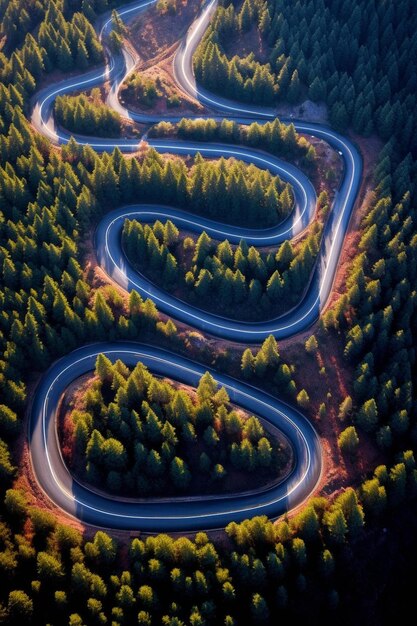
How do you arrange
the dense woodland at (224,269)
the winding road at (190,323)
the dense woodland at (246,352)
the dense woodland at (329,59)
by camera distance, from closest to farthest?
the dense woodland at (246,352), the winding road at (190,323), the dense woodland at (224,269), the dense woodland at (329,59)

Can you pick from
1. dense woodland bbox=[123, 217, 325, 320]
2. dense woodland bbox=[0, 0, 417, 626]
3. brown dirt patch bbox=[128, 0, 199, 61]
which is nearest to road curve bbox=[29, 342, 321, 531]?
dense woodland bbox=[0, 0, 417, 626]

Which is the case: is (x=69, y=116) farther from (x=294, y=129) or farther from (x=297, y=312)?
(x=297, y=312)

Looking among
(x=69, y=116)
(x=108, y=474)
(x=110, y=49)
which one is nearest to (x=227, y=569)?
(x=108, y=474)

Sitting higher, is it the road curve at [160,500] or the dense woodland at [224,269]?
Result: the dense woodland at [224,269]

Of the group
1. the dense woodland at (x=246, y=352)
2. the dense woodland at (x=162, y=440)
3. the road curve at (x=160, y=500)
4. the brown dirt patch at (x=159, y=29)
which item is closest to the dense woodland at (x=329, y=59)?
the dense woodland at (x=246, y=352)

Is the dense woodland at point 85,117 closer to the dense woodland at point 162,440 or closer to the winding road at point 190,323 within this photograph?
the winding road at point 190,323

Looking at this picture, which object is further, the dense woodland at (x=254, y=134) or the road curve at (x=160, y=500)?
the dense woodland at (x=254, y=134)

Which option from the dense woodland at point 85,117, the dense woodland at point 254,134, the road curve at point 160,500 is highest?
the dense woodland at point 85,117

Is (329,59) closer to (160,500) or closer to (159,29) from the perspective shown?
(159,29)
